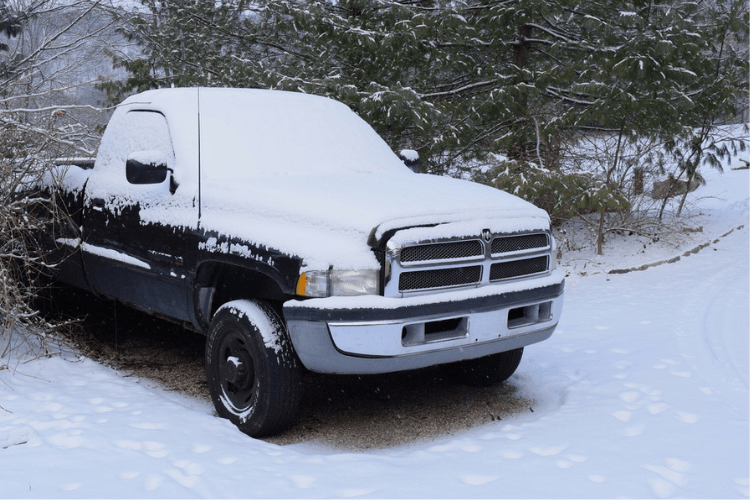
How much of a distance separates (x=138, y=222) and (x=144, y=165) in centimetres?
59

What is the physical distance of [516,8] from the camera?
931 cm

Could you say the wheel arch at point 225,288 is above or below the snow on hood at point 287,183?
below

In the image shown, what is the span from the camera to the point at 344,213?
381 cm

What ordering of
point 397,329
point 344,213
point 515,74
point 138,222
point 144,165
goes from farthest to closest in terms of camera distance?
1. point 515,74
2. point 138,222
3. point 144,165
4. point 344,213
5. point 397,329

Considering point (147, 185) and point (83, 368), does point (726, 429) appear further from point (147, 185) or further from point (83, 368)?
point (83, 368)

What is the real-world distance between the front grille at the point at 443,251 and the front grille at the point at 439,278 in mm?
70

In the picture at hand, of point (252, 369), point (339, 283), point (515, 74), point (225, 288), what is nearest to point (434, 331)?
point (339, 283)

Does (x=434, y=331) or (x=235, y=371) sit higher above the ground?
(x=434, y=331)

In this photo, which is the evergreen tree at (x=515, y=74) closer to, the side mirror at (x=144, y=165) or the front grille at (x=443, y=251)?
the side mirror at (x=144, y=165)

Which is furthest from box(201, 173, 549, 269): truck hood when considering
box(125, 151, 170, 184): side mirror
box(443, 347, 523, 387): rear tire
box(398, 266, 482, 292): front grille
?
box(443, 347, 523, 387): rear tire

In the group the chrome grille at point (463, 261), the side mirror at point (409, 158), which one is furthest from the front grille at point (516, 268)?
the side mirror at point (409, 158)

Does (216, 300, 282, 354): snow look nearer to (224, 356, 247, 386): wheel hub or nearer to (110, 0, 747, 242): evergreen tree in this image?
(224, 356, 247, 386): wheel hub

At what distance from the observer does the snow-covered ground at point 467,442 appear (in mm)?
3279

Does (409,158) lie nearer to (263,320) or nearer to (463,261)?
(463,261)
